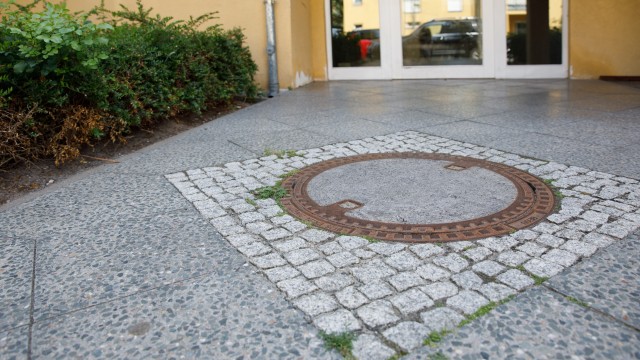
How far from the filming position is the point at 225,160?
16.8ft

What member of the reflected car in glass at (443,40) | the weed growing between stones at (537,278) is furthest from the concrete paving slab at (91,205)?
the reflected car in glass at (443,40)

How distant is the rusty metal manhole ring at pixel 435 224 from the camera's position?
3184mm

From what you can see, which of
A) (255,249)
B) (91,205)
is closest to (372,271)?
(255,249)

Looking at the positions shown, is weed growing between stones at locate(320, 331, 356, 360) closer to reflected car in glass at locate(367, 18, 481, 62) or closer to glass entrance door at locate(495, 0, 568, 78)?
glass entrance door at locate(495, 0, 568, 78)

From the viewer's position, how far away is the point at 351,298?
248cm

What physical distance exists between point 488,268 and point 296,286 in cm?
96

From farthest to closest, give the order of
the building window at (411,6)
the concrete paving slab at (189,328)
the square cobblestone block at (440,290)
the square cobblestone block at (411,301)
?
the building window at (411,6), the square cobblestone block at (440,290), the square cobblestone block at (411,301), the concrete paving slab at (189,328)

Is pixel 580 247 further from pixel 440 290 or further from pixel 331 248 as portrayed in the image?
pixel 331 248

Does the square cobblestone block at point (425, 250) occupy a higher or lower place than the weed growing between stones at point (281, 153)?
lower

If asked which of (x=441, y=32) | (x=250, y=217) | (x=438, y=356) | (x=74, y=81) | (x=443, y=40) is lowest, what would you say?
(x=438, y=356)

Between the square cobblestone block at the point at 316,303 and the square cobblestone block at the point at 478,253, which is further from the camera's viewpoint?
the square cobblestone block at the point at 478,253

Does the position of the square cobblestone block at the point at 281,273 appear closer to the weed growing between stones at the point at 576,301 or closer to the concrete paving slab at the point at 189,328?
the concrete paving slab at the point at 189,328

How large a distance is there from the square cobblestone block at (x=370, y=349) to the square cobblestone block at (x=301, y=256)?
30.6 inches

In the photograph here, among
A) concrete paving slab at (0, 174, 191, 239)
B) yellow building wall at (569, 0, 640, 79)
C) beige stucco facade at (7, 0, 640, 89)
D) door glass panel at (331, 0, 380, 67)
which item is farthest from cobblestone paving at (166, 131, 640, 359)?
door glass panel at (331, 0, 380, 67)
